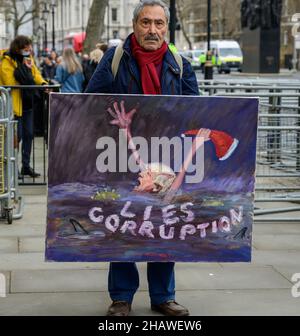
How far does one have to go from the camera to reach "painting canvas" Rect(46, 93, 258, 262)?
15.6ft

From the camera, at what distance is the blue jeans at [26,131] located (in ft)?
36.4

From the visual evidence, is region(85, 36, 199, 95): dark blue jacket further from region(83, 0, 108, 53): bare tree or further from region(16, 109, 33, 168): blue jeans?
region(83, 0, 108, 53): bare tree

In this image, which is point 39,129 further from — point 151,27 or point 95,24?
point 95,24

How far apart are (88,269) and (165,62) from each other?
2039 mm

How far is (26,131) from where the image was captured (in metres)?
11.2

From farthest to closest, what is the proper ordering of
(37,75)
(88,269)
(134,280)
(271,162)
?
(37,75), (271,162), (88,269), (134,280)

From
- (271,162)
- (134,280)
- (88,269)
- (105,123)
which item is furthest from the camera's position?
(271,162)

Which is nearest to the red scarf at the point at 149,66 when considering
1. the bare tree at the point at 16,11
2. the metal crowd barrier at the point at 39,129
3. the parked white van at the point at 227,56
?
the metal crowd barrier at the point at 39,129

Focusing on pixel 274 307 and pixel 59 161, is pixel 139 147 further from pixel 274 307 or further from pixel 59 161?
pixel 274 307

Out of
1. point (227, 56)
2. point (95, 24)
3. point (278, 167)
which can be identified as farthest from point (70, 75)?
point (227, 56)

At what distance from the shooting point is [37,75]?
11.7 metres

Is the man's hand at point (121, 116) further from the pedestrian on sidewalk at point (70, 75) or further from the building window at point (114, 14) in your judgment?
the building window at point (114, 14)

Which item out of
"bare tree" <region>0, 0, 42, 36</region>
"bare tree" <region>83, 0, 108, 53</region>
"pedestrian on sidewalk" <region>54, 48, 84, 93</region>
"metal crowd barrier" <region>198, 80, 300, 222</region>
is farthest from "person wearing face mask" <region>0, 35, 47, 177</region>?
"bare tree" <region>0, 0, 42, 36</region>
